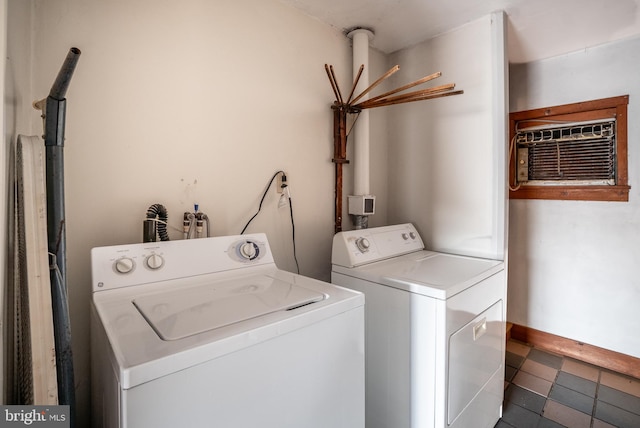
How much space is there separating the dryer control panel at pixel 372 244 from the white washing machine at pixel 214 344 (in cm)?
43

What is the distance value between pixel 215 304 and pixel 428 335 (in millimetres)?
871

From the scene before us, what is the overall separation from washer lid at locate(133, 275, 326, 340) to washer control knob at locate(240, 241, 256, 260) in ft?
0.55

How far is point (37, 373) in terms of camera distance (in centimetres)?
70

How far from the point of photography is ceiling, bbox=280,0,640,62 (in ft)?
5.74

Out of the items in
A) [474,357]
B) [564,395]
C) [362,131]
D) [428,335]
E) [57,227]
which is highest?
[362,131]

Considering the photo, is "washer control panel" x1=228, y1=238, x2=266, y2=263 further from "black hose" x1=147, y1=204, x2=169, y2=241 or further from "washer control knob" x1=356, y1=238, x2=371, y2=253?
"washer control knob" x1=356, y1=238, x2=371, y2=253

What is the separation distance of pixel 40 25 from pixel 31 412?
1.22 metres

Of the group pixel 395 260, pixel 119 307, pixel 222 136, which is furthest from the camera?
pixel 395 260

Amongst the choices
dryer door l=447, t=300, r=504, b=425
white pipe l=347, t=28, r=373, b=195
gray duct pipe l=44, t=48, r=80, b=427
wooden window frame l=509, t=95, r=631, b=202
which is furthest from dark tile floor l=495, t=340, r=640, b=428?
gray duct pipe l=44, t=48, r=80, b=427

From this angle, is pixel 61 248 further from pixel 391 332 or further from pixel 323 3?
pixel 323 3

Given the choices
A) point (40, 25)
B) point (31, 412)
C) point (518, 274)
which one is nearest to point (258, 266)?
point (31, 412)

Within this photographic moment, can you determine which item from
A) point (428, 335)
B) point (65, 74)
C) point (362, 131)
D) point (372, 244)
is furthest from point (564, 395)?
point (65, 74)

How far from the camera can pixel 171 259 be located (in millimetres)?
1179

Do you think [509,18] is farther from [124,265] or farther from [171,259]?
[124,265]
